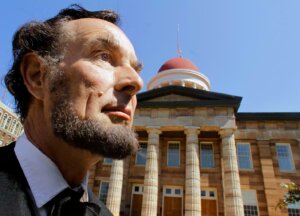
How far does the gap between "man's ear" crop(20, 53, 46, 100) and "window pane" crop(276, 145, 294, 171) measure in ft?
74.2

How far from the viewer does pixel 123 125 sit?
1.42 meters

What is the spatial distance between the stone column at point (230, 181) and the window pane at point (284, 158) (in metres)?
5.47

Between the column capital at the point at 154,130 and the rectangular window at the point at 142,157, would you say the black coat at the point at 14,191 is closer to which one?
the column capital at the point at 154,130

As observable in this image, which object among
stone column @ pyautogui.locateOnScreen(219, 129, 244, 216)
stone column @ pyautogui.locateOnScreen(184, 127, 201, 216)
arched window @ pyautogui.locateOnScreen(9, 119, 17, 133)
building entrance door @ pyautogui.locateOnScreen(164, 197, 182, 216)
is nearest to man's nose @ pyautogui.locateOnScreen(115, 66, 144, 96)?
stone column @ pyautogui.locateOnScreen(184, 127, 201, 216)

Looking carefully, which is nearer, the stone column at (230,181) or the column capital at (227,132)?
the stone column at (230,181)

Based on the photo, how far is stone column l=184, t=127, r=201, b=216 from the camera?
16.3 m

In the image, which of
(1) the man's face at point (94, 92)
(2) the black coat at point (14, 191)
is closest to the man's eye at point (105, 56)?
(1) the man's face at point (94, 92)

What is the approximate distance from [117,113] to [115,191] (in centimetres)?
1774

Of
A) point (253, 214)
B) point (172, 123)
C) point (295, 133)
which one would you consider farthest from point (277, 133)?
point (172, 123)

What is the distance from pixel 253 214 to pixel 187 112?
975 centimetres

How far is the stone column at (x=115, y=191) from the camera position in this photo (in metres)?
17.0

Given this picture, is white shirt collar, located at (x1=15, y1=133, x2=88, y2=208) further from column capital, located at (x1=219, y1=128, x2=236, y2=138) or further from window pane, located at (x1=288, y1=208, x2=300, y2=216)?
window pane, located at (x1=288, y1=208, x2=300, y2=216)

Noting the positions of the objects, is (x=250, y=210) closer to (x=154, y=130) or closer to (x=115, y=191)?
(x=154, y=130)

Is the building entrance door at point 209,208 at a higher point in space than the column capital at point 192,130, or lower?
lower
